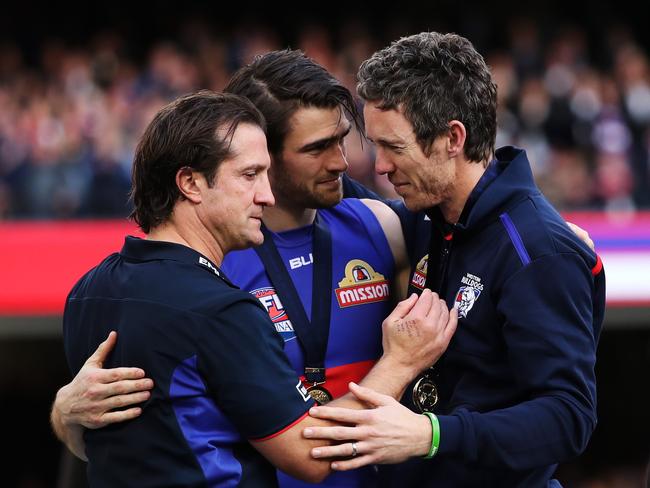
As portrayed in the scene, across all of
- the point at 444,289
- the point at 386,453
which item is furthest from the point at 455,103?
the point at 386,453

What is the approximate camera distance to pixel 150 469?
284 cm

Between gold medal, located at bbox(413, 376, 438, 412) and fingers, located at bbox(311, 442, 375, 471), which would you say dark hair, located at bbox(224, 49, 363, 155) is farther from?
fingers, located at bbox(311, 442, 375, 471)

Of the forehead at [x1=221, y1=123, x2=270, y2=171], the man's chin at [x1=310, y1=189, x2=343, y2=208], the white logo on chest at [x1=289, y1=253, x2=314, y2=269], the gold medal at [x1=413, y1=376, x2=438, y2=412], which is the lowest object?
the gold medal at [x1=413, y1=376, x2=438, y2=412]

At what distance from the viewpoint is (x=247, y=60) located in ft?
40.6

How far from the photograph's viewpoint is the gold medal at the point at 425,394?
340 centimetres

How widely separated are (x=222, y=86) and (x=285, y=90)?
848 cm

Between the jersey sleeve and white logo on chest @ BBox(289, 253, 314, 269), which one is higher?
white logo on chest @ BBox(289, 253, 314, 269)

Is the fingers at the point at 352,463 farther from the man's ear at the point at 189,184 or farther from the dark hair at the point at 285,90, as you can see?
the dark hair at the point at 285,90

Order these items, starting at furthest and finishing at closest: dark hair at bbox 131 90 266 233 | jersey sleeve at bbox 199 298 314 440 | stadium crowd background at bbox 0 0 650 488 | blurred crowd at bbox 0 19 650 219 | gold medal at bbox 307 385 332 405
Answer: blurred crowd at bbox 0 19 650 219, stadium crowd background at bbox 0 0 650 488, gold medal at bbox 307 385 332 405, dark hair at bbox 131 90 266 233, jersey sleeve at bbox 199 298 314 440

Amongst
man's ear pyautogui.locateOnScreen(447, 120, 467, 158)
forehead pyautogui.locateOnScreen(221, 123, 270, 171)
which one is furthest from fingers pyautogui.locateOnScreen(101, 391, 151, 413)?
man's ear pyautogui.locateOnScreen(447, 120, 467, 158)

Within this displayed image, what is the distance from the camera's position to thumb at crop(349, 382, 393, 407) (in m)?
2.99

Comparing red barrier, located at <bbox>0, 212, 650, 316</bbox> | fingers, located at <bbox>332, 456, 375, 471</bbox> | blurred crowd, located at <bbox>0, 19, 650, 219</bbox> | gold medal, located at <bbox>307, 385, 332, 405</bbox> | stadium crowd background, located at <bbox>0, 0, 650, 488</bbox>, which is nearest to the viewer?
fingers, located at <bbox>332, 456, 375, 471</bbox>

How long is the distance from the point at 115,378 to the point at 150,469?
0.27 m

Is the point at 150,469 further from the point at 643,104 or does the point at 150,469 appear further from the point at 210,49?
the point at 210,49
